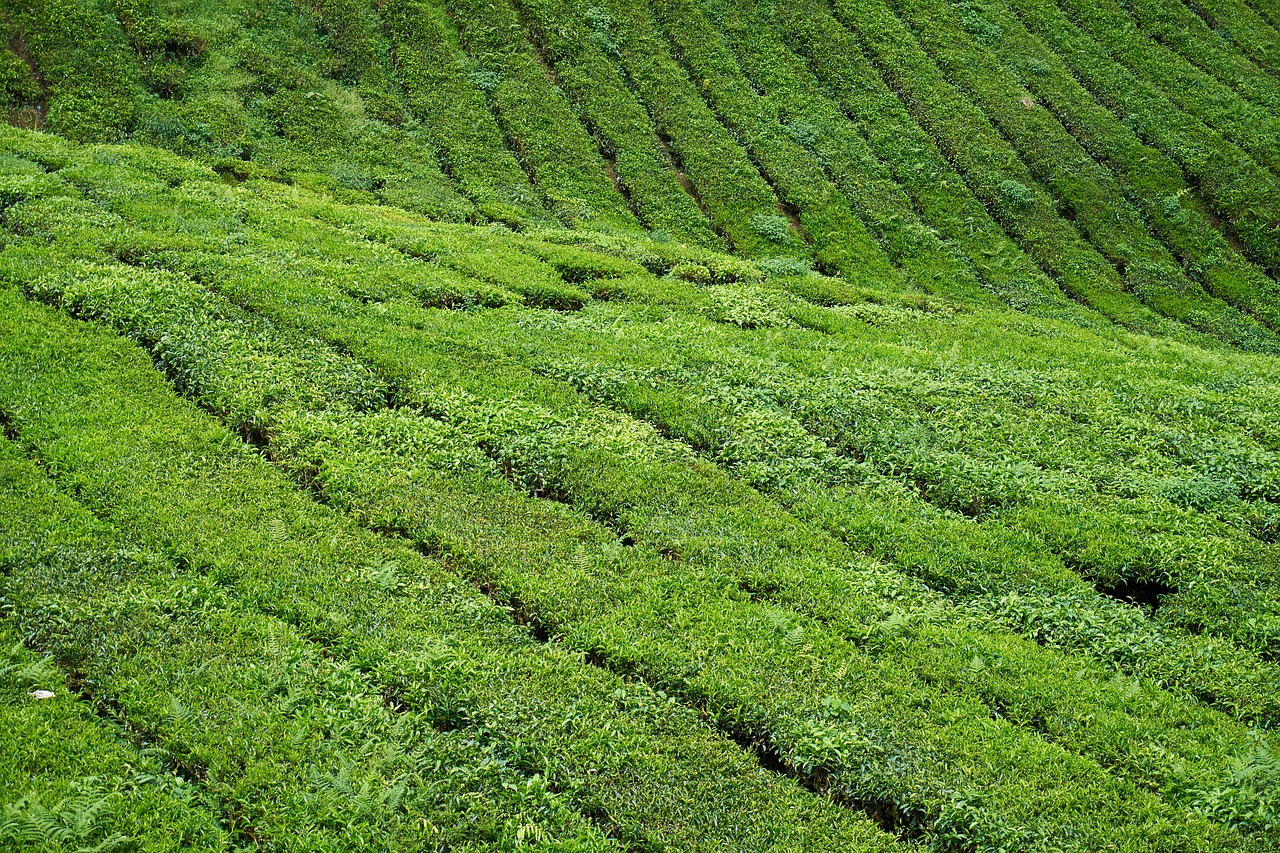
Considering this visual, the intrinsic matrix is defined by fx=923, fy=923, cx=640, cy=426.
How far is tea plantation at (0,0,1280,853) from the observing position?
8.91 m

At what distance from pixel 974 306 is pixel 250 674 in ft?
79.6

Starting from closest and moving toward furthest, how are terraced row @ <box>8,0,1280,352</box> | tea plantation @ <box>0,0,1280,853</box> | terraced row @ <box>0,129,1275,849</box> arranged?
1. tea plantation @ <box>0,0,1280,853</box>
2. terraced row @ <box>0,129,1275,849</box>
3. terraced row @ <box>8,0,1280,352</box>

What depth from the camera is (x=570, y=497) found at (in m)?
13.7

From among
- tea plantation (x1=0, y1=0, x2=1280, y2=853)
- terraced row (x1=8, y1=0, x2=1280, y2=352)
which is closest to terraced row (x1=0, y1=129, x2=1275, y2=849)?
tea plantation (x1=0, y1=0, x2=1280, y2=853)

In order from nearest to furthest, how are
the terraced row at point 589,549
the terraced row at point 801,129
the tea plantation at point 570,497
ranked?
1. the tea plantation at point 570,497
2. the terraced row at point 589,549
3. the terraced row at point 801,129

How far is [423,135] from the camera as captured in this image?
31.7 meters

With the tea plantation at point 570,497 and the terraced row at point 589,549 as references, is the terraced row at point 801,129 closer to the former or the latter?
the tea plantation at point 570,497

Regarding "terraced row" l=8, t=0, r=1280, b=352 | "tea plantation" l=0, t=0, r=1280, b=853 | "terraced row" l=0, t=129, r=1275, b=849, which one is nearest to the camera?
"tea plantation" l=0, t=0, r=1280, b=853

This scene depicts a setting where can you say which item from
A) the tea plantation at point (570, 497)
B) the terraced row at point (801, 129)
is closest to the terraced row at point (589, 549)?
the tea plantation at point (570, 497)

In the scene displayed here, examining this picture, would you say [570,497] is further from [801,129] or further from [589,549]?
[801,129]

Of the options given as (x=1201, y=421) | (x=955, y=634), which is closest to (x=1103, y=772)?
(x=955, y=634)

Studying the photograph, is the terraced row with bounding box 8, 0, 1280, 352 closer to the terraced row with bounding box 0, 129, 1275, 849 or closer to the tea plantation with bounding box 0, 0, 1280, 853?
the tea plantation with bounding box 0, 0, 1280, 853

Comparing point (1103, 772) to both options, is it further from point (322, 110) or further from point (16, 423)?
point (322, 110)

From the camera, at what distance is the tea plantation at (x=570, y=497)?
891cm
